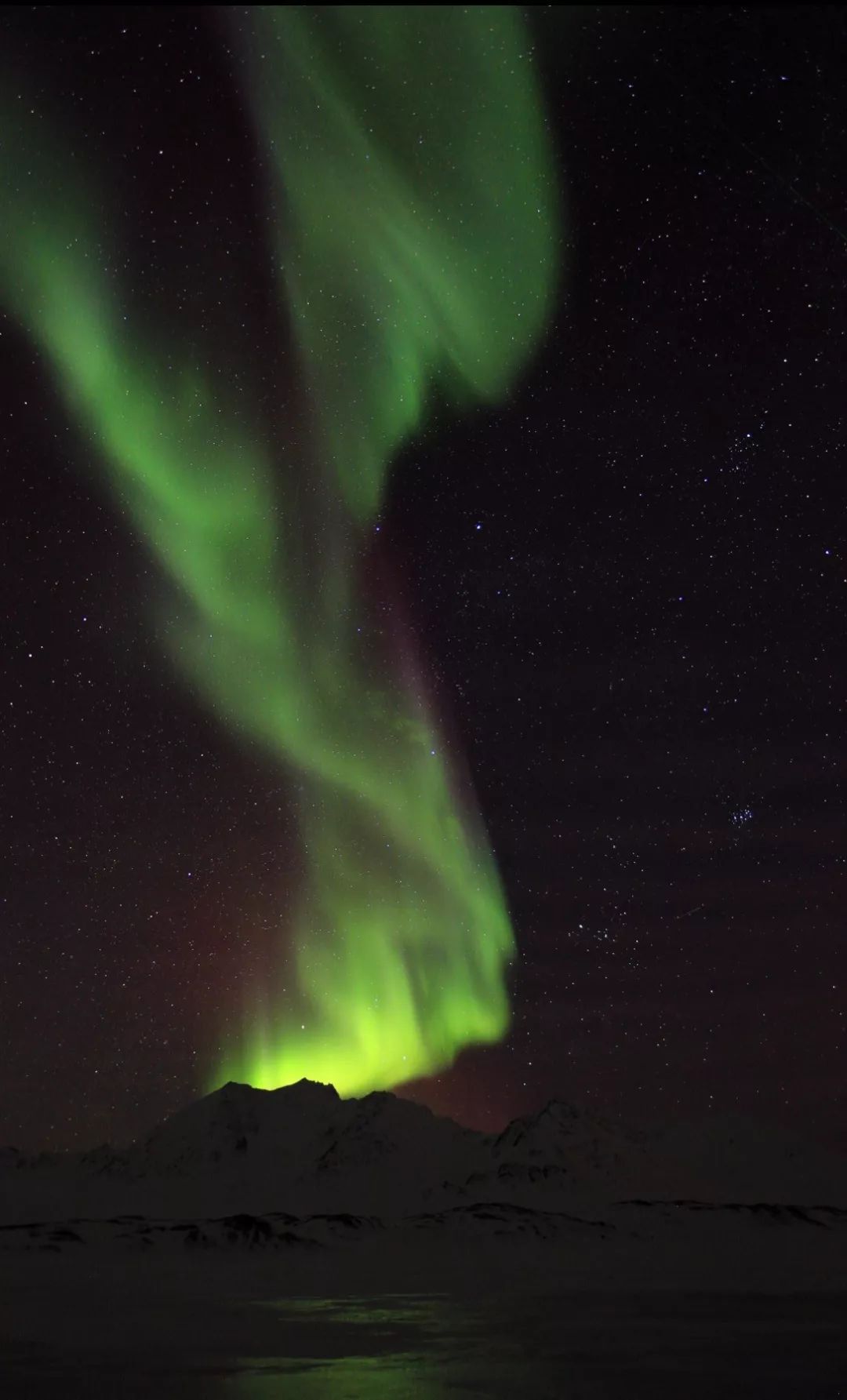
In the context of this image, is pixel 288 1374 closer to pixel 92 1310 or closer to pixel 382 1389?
pixel 382 1389

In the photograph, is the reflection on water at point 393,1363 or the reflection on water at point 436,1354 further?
the reflection on water at point 436,1354

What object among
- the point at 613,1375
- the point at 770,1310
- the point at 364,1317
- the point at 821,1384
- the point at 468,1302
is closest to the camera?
the point at 821,1384

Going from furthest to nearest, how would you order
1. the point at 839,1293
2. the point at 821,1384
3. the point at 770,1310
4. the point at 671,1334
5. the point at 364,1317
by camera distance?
1. the point at 839,1293
2. the point at 770,1310
3. the point at 364,1317
4. the point at 671,1334
5. the point at 821,1384

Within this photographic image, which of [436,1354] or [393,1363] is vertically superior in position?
[393,1363]

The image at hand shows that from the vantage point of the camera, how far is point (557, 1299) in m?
169

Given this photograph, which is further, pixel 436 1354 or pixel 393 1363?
pixel 436 1354

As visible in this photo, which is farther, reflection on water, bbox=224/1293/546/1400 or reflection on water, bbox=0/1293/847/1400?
reflection on water, bbox=0/1293/847/1400

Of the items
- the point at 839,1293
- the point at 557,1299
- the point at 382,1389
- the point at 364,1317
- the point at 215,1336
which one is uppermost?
the point at 382,1389

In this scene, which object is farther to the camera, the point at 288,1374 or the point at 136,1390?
the point at 288,1374

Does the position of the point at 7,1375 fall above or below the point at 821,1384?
above

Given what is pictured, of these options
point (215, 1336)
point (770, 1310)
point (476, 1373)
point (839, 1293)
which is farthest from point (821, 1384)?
point (839, 1293)

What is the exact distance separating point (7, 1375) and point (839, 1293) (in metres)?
146

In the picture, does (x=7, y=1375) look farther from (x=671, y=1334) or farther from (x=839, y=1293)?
(x=839, y=1293)

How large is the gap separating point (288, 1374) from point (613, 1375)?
49.5ft
